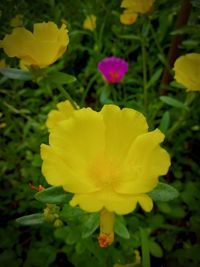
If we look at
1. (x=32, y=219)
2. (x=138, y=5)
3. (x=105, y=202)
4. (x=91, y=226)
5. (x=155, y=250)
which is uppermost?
(x=138, y=5)

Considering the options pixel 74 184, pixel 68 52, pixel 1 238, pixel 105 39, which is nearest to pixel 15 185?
pixel 1 238

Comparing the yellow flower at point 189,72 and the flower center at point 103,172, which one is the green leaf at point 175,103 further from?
the flower center at point 103,172

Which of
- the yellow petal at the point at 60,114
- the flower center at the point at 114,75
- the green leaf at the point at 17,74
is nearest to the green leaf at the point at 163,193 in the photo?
the yellow petal at the point at 60,114

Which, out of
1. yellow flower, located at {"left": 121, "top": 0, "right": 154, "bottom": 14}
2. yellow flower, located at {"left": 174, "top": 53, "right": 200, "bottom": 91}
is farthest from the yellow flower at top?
yellow flower, located at {"left": 121, "top": 0, "right": 154, "bottom": 14}

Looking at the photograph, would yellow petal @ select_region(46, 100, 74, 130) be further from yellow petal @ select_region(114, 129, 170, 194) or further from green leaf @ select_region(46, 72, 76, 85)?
yellow petal @ select_region(114, 129, 170, 194)

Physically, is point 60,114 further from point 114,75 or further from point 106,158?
point 114,75

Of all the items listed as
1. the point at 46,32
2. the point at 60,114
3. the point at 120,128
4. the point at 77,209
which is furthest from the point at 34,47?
the point at 77,209
